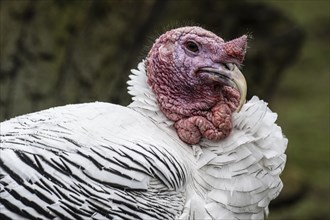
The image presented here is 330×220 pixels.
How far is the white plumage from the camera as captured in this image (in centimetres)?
499

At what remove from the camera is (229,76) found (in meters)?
5.59

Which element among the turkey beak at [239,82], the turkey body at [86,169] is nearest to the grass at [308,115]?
the turkey beak at [239,82]

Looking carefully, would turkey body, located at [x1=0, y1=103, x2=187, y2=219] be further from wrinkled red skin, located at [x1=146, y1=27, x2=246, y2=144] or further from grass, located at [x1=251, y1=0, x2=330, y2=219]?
grass, located at [x1=251, y1=0, x2=330, y2=219]

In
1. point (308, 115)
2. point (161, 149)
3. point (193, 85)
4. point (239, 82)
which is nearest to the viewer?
point (161, 149)

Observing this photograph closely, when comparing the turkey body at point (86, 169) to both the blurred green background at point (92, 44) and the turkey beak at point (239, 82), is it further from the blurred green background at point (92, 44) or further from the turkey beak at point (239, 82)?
the blurred green background at point (92, 44)

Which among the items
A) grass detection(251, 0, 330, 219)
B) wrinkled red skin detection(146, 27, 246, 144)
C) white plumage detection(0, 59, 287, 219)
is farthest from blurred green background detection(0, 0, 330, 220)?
white plumage detection(0, 59, 287, 219)

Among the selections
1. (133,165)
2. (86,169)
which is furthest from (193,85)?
(86,169)

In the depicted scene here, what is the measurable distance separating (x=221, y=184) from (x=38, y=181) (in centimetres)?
114

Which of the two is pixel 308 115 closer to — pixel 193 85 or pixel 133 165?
pixel 193 85

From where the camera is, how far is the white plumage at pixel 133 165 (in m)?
4.99

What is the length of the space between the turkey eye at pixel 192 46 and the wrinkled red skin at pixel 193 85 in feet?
0.07

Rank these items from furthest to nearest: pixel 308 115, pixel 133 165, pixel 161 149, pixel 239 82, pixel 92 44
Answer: pixel 308 115, pixel 92 44, pixel 239 82, pixel 161 149, pixel 133 165

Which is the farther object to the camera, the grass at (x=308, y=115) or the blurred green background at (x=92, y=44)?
the grass at (x=308, y=115)

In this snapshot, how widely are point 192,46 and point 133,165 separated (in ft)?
2.89
